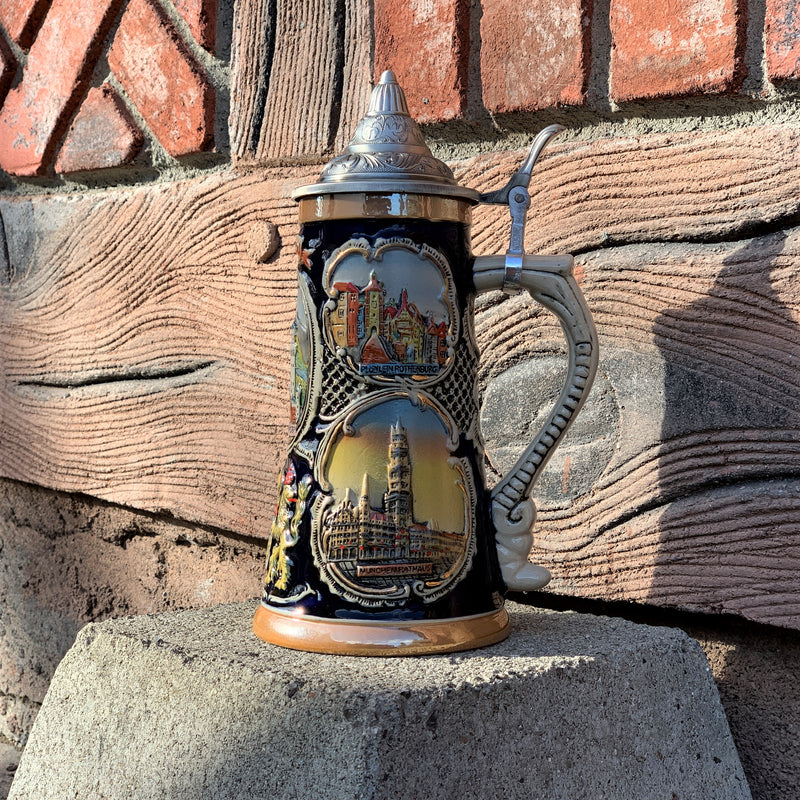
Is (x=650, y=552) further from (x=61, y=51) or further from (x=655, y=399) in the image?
(x=61, y=51)

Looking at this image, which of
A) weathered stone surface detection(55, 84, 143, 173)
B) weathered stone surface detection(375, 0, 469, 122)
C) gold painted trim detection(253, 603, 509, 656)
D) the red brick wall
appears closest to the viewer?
gold painted trim detection(253, 603, 509, 656)

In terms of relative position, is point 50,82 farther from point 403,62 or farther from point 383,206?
point 383,206

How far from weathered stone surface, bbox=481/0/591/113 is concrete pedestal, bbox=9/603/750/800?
1.91ft

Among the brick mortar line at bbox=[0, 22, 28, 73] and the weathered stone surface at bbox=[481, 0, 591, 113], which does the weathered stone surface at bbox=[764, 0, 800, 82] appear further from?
the brick mortar line at bbox=[0, 22, 28, 73]

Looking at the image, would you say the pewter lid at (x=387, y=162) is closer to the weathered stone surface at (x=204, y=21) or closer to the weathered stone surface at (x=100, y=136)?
the weathered stone surface at (x=204, y=21)

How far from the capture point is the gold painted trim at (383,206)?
987 millimetres

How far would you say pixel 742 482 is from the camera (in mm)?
1079

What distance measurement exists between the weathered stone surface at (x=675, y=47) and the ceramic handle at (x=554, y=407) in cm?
23

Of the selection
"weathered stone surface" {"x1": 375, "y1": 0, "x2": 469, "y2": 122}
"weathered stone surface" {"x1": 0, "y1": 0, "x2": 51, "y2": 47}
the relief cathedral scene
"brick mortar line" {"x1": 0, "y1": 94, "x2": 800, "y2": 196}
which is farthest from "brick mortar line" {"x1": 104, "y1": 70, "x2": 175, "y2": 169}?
the relief cathedral scene

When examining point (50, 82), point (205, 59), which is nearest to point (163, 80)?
point (205, 59)

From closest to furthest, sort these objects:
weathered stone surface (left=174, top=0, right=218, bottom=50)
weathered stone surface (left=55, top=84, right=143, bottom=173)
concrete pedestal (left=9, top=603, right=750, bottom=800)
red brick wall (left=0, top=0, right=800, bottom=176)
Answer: concrete pedestal (left=9, top=603, right=750, bottom=800)
red brick wall (left=0, top=0, right=800, bottom=176)
weathered stone surface (left=174, top=0, right=218, bottom=50)
weathered stone surface (left=55, top=84, right=143, bottom=173)

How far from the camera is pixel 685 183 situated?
1106 millimetres

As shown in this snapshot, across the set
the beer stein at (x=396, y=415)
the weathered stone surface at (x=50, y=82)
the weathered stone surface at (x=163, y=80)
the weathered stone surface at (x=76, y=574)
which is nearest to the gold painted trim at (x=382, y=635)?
the beer stein at (x=396, y=415)

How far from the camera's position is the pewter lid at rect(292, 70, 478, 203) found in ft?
→ 3.24
